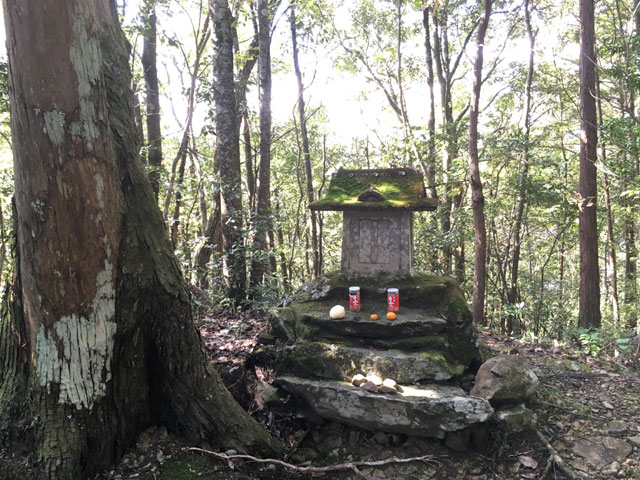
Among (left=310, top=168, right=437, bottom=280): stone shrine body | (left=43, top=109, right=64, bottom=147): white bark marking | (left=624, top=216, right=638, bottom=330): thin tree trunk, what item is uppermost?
(left=43, top=109, right=64, bottom=147): white bark marking

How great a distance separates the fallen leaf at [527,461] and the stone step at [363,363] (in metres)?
0.92

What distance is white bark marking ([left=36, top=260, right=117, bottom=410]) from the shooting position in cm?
273

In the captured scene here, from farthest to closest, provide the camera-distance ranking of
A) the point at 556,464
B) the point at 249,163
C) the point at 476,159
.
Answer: the point at 249,163
the point at 476,159
the point at 556,464

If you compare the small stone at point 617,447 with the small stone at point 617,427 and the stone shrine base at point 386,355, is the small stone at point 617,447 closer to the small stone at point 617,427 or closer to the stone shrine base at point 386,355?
the small stone at point 617,427

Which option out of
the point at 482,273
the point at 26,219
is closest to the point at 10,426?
the point at 26,219

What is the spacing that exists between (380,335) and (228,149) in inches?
181

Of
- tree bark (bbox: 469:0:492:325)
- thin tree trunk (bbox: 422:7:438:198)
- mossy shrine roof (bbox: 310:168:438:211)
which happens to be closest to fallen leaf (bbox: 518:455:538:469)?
mossy shrine roof (bbox: 310:168:438:211)

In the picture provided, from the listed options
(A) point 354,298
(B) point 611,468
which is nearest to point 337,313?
(A) point 354,298

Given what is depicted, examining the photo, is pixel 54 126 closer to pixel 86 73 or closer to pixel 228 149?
pixel 86 73

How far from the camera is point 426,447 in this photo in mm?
3652

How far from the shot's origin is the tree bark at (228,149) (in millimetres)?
6852

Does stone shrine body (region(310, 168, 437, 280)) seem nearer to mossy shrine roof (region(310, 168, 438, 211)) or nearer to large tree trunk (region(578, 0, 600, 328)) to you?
mossy shrine roof (region(310, 168, 438, 211))

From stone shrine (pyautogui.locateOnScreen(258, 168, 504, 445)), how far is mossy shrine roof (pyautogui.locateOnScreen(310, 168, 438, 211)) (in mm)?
15

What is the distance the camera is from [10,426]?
2850 millimetres
